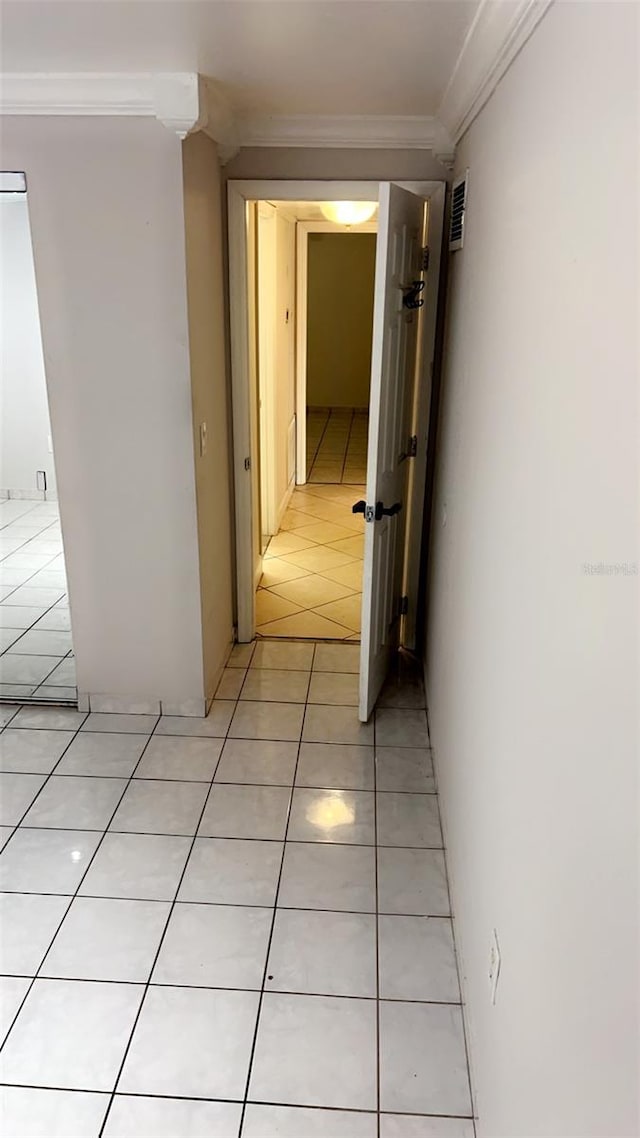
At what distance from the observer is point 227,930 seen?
2.21 m

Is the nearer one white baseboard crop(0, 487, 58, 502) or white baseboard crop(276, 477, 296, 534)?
white baseboard crop(0, 487, 58, 502)

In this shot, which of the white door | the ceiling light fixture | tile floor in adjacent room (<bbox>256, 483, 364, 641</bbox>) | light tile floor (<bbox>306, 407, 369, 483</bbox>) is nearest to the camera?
the white door

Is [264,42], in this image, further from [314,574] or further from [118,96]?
[314,574]

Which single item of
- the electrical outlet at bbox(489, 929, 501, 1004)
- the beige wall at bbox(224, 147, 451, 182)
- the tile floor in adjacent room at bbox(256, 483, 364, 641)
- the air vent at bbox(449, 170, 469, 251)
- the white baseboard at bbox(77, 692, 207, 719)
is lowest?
the white baseboard at bbox(77, 692, 207, 719)

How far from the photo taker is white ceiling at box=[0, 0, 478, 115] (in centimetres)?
182

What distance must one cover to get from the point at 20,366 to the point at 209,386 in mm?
719

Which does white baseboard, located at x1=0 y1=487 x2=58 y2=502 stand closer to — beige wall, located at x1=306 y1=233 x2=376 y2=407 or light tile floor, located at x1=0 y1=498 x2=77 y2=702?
light tile floor, located at x1=0 y1=498 x2=77 y2=702

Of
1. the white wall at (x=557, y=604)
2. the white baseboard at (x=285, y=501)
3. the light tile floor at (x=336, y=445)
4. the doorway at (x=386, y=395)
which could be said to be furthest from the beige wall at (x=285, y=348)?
the white wall at (x=557, y=604)

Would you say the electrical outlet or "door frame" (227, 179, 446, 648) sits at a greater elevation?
"door frame" (227, 179, 446, 648)

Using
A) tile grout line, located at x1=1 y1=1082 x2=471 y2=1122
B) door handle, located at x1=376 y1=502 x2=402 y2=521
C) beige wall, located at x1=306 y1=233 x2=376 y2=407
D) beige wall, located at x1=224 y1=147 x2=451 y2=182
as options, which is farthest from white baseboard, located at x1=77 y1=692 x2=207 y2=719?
beige wall, located at x1=306 y1=233 x2=376 y2=407

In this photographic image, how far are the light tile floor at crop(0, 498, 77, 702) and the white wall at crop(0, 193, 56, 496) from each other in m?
0.15

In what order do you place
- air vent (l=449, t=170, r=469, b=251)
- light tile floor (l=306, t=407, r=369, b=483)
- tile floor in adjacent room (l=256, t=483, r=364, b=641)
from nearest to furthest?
air vent (l=449, t=170, r=469, b=251) → tile floor in adjacent room (l=256, t=483, r=364, b=641) → light tile floor (l=306, t=407, r=369, b=483)

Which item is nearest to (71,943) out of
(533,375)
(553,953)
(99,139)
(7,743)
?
(7,743)

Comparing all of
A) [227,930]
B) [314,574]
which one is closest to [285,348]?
[314,574]
